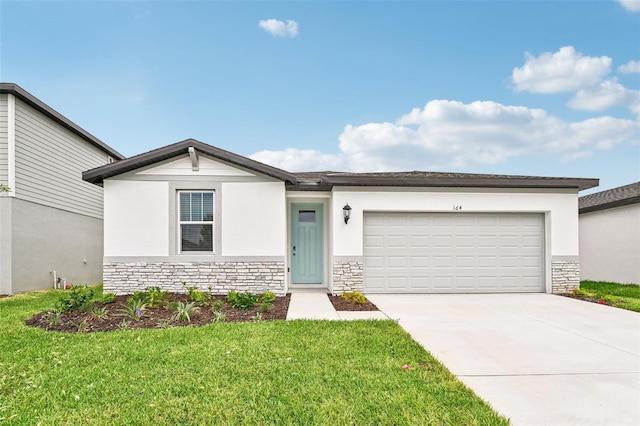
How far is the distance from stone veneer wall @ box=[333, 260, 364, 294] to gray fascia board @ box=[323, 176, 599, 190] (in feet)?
6.76

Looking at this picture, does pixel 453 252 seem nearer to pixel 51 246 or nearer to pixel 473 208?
pixel 473 208

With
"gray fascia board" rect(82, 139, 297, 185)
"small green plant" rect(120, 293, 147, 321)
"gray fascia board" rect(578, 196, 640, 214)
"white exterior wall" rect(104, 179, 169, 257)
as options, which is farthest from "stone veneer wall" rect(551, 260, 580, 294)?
"white exterior wall" rect(104, 179, 169, 257)

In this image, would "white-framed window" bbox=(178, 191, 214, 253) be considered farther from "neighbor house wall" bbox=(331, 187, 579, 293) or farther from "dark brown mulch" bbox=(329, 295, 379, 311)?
"dark brown mulch" bbox=(329, 295, 379, 311)

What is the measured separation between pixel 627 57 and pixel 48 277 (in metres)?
19.7

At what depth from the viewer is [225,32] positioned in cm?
1141

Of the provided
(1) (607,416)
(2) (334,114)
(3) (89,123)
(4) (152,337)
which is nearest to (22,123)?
(3) (89,123)

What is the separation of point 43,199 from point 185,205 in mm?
5766

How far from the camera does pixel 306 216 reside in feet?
33.1

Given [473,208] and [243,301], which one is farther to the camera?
[473,208]

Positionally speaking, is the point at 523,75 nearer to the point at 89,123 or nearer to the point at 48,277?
the point at 89,123

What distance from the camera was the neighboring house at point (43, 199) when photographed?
9734 millimetres

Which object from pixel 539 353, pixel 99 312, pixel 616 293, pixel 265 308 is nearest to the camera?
pixel 539 353

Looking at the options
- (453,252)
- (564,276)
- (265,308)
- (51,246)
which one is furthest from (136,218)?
(564,276)

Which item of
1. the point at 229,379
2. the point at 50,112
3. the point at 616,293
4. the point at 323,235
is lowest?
the point at 616,293
